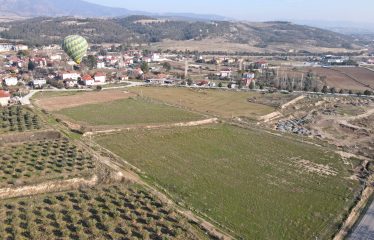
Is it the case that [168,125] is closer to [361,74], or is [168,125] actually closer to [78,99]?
[78,99]

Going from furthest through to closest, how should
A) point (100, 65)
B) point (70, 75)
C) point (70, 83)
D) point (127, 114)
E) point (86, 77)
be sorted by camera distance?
point (100, 65) < point (70, 75) < point (86, 77) < point (70, 83) < point (127, 114)

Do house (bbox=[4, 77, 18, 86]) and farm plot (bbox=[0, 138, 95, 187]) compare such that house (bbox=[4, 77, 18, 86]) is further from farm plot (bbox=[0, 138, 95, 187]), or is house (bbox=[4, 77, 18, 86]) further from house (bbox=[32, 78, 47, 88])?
farm plot (bbox=[0, 138, 95, 187])

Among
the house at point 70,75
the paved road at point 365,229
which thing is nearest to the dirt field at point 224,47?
the house at point 70,75

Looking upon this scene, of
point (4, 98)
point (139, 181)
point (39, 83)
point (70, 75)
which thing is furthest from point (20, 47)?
point (139, 181)

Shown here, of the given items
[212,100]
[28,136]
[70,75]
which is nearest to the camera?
[28,136]

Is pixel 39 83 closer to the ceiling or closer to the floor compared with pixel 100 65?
closer to the ceiling

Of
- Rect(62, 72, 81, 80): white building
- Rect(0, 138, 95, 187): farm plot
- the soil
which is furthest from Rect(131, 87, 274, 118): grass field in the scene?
Rect(0, 138, 95, 187): farm plot

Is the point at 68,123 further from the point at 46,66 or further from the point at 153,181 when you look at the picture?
the point at 46,66
